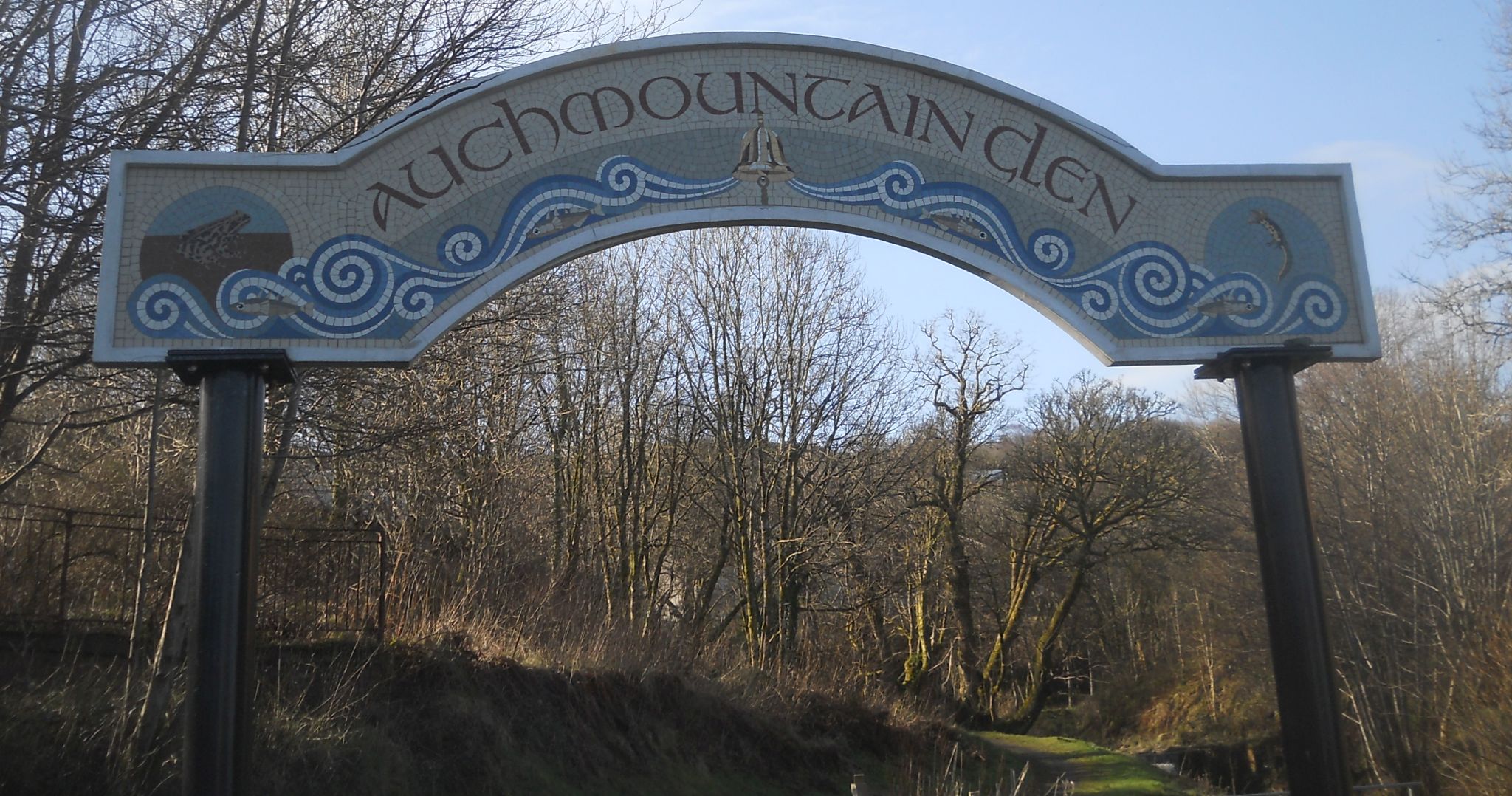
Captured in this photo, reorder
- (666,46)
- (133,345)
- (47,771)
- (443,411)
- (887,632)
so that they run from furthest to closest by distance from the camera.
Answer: (887,632), (443,411), (47,771), (666,46), (133,345)

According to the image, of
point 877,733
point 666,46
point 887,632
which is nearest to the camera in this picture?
point 666,46

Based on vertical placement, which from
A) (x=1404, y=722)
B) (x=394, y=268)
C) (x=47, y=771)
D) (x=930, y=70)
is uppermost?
(x=930, y=70)

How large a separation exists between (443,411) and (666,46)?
8.56m

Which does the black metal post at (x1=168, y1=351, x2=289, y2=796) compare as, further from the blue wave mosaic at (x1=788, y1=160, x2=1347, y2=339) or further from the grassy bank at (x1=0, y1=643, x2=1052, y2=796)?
the blue wave mosaic at (x1=788, y1=160, x2=1347, y2=339)

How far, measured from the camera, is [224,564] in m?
5.56

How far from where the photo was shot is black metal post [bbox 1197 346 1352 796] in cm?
584

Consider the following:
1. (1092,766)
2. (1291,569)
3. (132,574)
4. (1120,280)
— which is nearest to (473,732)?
(132,574)

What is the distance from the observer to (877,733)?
19.7 m

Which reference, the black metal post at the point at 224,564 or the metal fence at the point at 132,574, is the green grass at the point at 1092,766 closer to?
the metal fence at the point at 132,574

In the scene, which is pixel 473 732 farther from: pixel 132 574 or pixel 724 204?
pixel 724 204

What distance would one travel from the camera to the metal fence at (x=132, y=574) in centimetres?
945

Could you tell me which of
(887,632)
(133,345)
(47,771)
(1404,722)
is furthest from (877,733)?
(133,345)

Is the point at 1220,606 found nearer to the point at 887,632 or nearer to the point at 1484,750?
the point at 887,632

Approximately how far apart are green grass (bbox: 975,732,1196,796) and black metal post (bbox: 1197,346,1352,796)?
15705 mm
